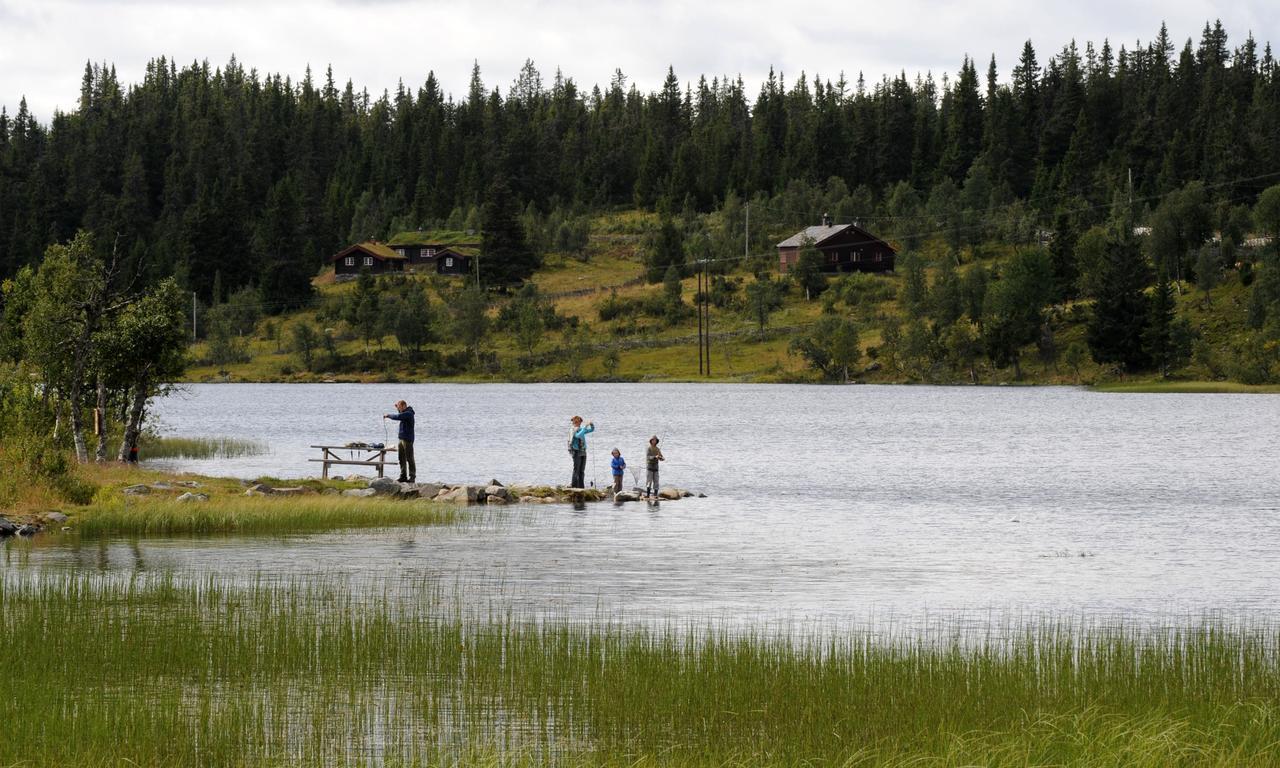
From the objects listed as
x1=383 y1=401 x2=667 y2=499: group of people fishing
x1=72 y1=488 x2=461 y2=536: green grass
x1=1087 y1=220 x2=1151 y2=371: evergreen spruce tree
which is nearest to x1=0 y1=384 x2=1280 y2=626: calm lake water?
x1=383 y1=401 x2=667 y2=499: group of people fishing

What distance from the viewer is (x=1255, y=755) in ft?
47.6

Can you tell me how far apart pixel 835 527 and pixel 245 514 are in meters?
17.2

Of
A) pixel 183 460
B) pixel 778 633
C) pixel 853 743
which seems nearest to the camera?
pixel 853 743

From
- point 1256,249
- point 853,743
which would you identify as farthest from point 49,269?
point 1256,249

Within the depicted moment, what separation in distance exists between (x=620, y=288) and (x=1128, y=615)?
544ft

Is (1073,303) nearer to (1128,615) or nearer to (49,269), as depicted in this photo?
(49,269)

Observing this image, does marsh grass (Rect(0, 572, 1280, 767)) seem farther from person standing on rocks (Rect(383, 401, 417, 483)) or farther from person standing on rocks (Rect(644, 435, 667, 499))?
person standing on rocks (Rect(644, 435, 667, 499))

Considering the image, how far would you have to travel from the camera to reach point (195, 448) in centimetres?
7119

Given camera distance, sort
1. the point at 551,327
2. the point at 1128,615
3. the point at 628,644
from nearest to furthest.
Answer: the point at 628,644 → the point at 1128,615 → the point at 551,327

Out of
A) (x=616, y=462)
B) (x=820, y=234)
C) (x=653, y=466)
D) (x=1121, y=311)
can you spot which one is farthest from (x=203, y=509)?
(x=820, y=234)

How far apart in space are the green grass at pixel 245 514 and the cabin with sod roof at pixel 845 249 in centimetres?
14205

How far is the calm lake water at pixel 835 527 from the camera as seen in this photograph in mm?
29594

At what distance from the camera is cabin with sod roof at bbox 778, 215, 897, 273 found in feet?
599

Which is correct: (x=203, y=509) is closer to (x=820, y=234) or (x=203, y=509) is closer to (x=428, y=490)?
(x=428, y=490)
